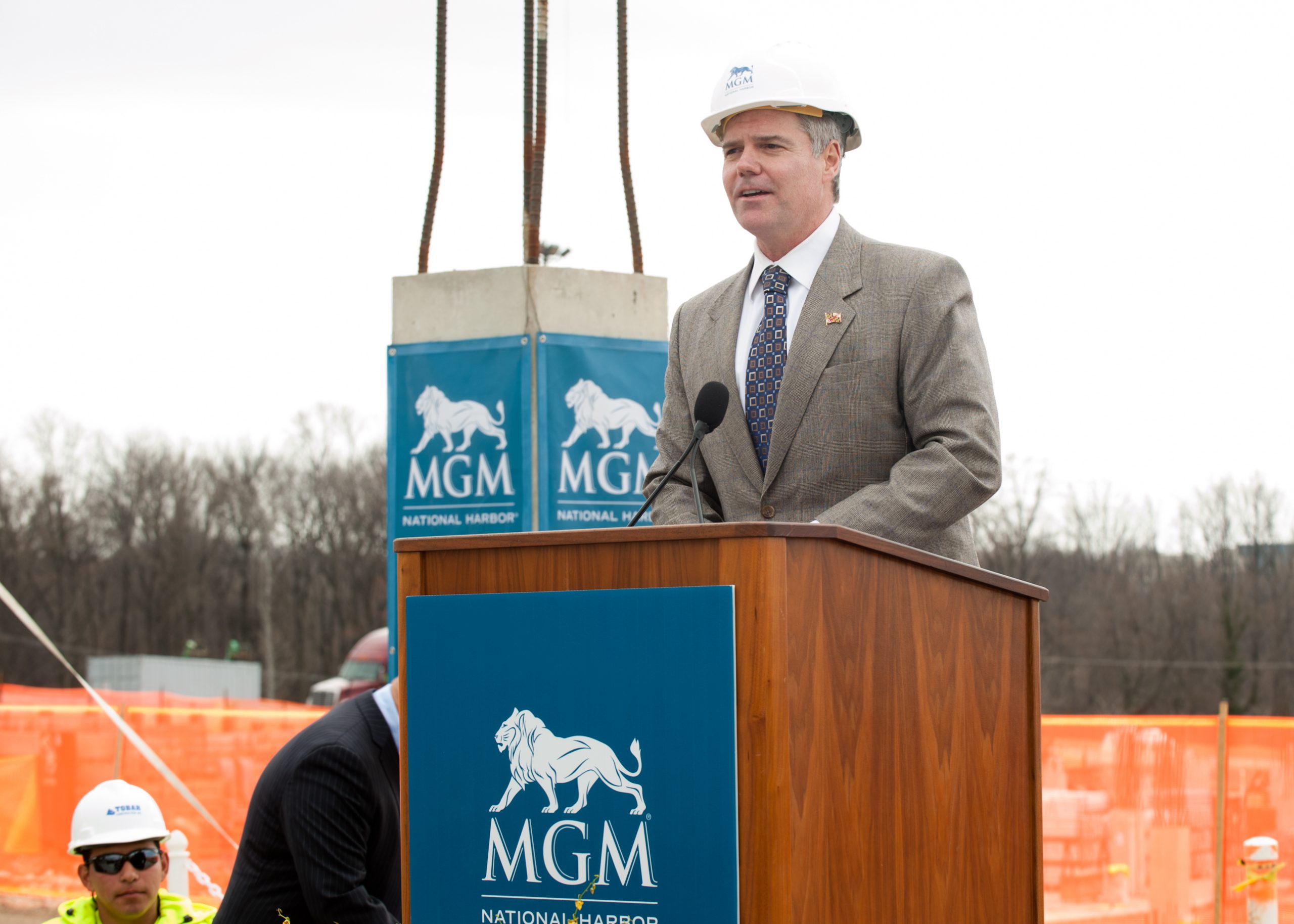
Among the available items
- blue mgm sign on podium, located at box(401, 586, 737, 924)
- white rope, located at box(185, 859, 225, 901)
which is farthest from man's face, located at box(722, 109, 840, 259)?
white rope, located at box(185, 859, 225, 901)

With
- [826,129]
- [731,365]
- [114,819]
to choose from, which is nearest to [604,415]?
[114,819]

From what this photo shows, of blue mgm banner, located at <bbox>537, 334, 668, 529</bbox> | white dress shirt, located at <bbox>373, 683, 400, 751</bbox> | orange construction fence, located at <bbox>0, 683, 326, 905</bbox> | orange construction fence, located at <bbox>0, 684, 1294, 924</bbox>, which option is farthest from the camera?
orange construction fence, located at <bbox>0, 683, 326, 905</bbox>

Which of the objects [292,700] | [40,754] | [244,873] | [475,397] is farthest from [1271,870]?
[292,700]

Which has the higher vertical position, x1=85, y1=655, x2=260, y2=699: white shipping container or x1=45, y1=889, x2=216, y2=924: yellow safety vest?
x1=45, y1=889, x2=216, y2=924: yellow safety vest

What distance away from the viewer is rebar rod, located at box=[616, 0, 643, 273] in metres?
7.95

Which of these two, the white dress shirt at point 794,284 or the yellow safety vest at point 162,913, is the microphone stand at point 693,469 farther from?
the yellow safety vest at point 162,913

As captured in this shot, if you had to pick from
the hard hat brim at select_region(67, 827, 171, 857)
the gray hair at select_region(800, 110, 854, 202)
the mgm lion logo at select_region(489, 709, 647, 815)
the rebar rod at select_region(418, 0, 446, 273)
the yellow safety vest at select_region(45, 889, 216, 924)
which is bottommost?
the yellow safety vest at select_region(45, 889, 216, 924)

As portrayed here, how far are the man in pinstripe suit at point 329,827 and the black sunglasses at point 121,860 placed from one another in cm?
130

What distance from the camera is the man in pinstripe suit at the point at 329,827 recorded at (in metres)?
4.03

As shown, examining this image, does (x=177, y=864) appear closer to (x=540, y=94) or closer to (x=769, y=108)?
(x=540, y=94)

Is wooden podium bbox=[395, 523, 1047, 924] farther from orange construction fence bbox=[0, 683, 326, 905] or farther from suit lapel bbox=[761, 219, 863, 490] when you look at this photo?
orange construction fence bbox=[0, 683, 326, 905]

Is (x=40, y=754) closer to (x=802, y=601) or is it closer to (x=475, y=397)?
(x=475, y=397)

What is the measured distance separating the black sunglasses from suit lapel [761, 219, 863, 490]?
139 inches

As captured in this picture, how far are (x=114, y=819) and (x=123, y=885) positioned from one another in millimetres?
253
